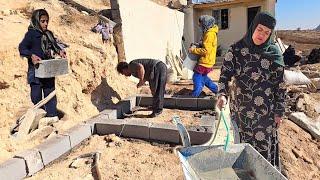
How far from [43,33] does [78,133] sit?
4.65 feet

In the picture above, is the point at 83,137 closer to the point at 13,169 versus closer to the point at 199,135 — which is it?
the point at 13,169

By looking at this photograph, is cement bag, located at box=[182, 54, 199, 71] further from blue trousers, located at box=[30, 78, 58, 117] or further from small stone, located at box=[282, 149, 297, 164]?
blue trousers, located at box=[30, 78, 58, 117]

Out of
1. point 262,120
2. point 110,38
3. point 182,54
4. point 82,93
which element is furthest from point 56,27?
point 182,54

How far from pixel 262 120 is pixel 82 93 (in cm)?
347

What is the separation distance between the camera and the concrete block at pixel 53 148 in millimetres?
3786

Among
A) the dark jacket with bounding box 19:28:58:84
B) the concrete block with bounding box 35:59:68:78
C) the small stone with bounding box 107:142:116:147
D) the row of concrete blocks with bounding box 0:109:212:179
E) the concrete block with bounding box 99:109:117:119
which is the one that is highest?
the dark jacket with bounding box 19:28:58:84

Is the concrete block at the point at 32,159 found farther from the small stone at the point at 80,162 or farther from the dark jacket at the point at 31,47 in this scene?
the dark jacket at the point at 31,47

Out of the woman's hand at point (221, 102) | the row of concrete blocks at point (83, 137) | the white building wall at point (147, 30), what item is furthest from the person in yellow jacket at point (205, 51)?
the woman's hand at point (221, 102)

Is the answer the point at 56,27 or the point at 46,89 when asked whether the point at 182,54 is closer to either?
the point at 56,27

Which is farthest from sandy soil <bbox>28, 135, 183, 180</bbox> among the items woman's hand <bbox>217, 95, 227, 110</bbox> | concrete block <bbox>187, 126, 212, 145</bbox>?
woman's hand <bbox>217, 95, 227, 110</bbox>

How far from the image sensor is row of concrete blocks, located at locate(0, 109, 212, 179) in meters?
3.46

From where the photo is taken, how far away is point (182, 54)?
13.7 m

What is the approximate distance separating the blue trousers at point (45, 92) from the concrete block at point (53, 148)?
0.69 metres

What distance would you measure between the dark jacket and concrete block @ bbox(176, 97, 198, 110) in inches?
95.6
